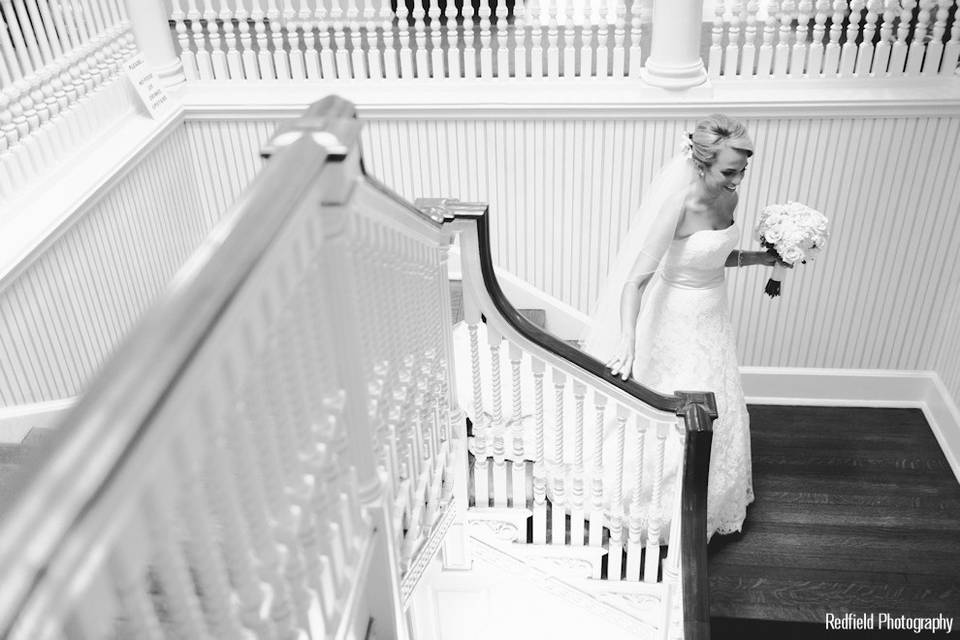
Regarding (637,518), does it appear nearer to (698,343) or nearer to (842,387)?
(698,343)

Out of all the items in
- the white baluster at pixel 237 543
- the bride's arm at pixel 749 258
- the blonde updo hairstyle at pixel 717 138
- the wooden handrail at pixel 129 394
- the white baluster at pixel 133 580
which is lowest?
the bride's arm at pixel 749 258

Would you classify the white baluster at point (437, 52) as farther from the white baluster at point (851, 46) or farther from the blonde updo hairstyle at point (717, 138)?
the white baluster at point (851, 46)

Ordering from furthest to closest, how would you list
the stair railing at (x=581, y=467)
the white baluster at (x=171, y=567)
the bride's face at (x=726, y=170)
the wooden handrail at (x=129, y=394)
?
the bride's face at (x=726, y=170) → the stair railing at (x=581, y=467) → the white baluster at (x=171, y=567) → the wooden handrail at (x=129, y=394)

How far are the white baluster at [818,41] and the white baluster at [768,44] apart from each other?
0.23 metres

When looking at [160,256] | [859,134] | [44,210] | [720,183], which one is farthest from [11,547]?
[859,134]

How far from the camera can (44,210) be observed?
181 inches

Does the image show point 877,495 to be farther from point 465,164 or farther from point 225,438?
point 225,438

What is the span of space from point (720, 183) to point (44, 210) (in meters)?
3.25

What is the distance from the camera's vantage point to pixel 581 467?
4.07 meters

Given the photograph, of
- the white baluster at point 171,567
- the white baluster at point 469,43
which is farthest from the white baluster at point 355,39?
the white baluster at point 171,567

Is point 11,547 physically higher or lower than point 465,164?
higher

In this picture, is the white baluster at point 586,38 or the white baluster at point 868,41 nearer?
the white baluster at point 868,41

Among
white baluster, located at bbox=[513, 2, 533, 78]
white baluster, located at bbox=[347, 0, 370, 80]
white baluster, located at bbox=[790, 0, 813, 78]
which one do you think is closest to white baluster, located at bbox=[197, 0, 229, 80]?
white baluster, located at bbox=[347, 0, 370, 80]

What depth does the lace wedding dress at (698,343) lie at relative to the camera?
170 inches
